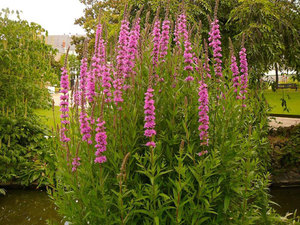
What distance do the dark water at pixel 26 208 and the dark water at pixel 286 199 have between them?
162 inches

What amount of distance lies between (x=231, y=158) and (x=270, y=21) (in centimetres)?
652

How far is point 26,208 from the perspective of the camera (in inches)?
224

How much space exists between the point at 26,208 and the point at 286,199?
5130 millimetres

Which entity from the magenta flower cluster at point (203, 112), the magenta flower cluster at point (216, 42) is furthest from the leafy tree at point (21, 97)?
the magenta flower cluster at point (203, 112)

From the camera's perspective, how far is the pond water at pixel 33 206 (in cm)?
527

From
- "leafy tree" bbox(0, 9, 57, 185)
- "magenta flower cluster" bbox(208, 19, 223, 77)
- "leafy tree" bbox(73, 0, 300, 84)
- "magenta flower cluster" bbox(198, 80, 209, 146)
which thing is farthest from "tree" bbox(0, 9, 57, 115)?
"magenta flower cluster" bbox(198, 80, 209, 146)

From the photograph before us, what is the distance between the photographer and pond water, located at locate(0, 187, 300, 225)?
527cm

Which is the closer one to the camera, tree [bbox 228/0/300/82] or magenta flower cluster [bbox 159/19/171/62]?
magenta flower cluster [bbox 159/19/171/62]

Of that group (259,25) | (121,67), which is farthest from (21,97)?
(259,25)

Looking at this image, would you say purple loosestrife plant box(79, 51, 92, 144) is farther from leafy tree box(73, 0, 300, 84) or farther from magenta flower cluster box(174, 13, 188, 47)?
leafy tree box(73, 0, 300, 84)

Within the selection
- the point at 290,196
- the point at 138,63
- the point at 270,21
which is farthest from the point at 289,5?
the point at 138,63

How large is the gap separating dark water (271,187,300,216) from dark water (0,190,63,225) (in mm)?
4114

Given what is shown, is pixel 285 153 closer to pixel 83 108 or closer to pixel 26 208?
pixel 26 208

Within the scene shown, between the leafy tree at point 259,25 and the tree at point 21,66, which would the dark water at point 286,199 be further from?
the tree at point 21,66
